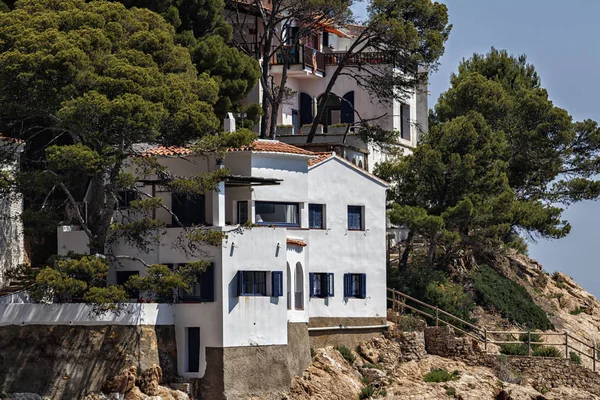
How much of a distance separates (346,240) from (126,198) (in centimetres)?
930

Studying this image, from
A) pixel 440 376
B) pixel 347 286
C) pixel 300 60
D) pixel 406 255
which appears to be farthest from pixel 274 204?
pixel 300 60

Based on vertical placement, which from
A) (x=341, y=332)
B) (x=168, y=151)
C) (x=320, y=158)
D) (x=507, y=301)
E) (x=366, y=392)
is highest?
(x=320, y=158)

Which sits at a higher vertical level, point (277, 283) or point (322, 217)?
point (322, 217)

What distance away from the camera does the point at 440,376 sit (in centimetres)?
6350

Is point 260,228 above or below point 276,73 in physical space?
below

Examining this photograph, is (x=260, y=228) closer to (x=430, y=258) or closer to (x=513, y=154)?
(x=430, y=258)

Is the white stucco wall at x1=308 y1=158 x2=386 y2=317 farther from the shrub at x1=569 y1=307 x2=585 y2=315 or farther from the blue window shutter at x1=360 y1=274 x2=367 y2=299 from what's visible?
the shrub at x1=569 y1=307 x2=585 y2=315

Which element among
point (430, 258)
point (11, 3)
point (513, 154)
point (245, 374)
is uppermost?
point (11, 3)

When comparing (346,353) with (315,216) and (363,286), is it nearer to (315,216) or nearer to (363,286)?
(363,286)

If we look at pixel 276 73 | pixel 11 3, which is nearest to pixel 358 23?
pixel 276 73

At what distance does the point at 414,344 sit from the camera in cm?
6512

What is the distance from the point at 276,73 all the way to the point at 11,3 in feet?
59.3

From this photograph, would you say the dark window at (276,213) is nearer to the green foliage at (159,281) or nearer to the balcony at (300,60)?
the green foliage at (159,281)

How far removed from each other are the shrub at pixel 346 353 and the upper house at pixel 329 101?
14959mm
